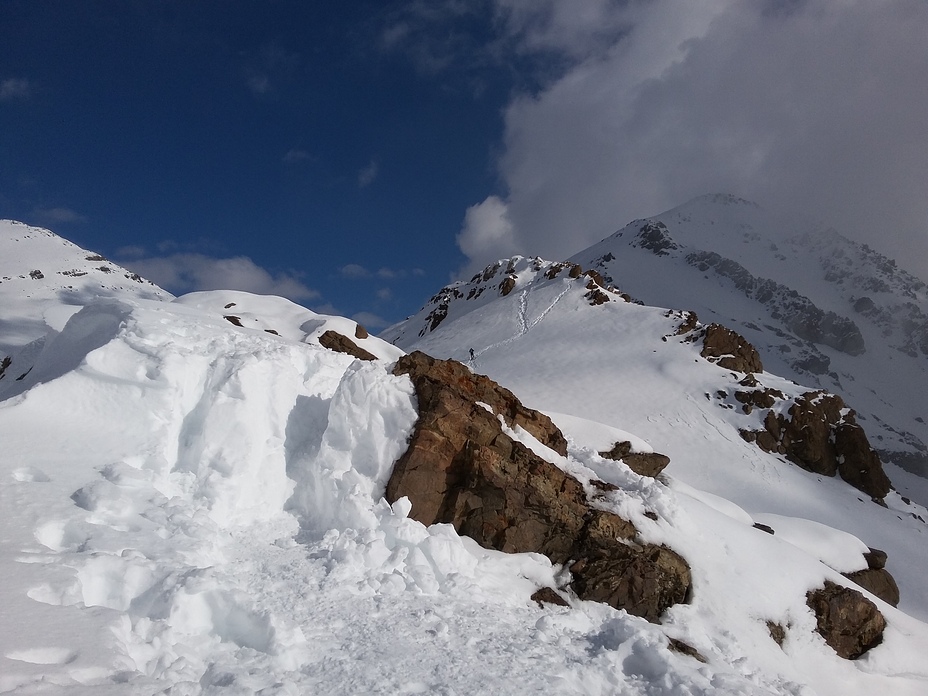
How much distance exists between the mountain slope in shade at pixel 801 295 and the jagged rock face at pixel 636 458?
257 feet

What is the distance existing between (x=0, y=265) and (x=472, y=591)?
89614mm

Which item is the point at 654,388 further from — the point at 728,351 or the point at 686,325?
the point at 686,325

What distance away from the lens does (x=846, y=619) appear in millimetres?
13977

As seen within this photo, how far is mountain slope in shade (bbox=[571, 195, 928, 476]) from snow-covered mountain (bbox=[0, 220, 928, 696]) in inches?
3275

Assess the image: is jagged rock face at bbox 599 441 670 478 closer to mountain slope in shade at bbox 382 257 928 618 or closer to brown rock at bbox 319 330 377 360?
mountain slope in shade at bbox 382 257 928 618

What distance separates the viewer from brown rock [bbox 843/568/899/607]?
61.2ft

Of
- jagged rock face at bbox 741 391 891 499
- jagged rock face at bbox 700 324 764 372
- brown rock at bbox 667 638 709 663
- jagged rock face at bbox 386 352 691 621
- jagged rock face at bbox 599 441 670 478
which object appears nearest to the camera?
brown rock at bbox 667 638 709 663

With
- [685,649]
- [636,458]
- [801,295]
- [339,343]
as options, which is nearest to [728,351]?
[636,458]

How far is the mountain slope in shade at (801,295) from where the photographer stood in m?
101

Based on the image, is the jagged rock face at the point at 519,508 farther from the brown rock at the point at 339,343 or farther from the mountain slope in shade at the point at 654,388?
the brown rock at the point at 339,343

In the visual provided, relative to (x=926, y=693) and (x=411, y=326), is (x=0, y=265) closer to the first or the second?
(x=411, y=326)

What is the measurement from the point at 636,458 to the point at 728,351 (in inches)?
1096

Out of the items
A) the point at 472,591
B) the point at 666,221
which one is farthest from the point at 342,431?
the point at 666,221

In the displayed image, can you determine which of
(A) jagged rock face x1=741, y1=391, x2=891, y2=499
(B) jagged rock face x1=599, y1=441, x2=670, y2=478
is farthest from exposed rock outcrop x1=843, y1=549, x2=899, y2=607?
(A) jagged rock face x1=741, y1=391, x2=891, y2=499
